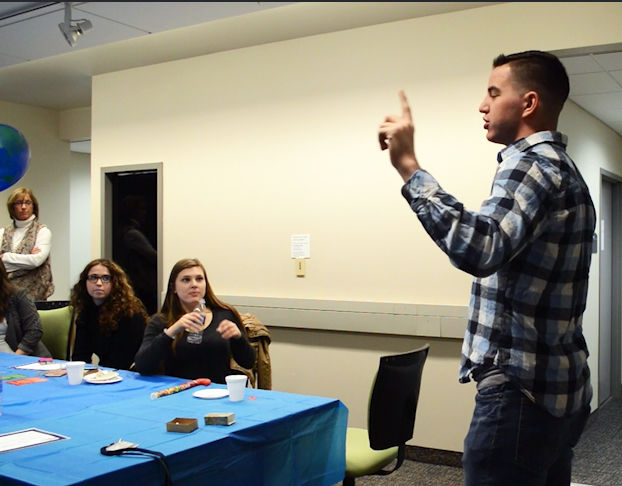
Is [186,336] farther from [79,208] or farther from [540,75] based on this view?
[79,208]

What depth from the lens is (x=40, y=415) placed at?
2.42 metres

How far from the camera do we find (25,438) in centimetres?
209

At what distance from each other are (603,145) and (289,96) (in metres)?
2.96

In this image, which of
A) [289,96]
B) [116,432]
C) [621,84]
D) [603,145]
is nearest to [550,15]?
[621,84]

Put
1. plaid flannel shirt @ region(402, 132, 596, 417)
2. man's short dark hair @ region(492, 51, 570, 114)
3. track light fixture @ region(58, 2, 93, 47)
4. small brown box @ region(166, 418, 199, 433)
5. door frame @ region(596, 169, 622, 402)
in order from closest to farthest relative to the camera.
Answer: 1. plaid flannel shirt @ region(402, 132, 596, 417)
2. man's short dark hair @ region(492, 51, 570, 114)
3. small brown box @ region(166, 418, 199, 433)
4. track light fixture @ region(58, 2, 93, 47)
5. door frame @ region(596, 169, 622, 402)

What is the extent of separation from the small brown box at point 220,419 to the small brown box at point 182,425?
52 millimetres

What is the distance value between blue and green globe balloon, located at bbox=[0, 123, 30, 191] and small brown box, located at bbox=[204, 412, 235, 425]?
6.88 feet

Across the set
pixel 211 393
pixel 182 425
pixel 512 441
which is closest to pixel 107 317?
pixel 211 393

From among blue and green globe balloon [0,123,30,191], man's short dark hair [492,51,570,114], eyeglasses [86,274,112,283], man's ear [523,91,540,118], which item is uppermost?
blue and green globe balloon [0,123,30,191]

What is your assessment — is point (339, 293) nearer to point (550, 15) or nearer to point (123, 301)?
point (123, 301)

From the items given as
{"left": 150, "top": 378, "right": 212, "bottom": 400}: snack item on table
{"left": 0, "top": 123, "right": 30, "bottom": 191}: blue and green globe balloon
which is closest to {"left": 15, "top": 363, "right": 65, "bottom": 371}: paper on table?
{"left": 150, "top": 378, "right": 212, "bottom": 400}: snack item on table

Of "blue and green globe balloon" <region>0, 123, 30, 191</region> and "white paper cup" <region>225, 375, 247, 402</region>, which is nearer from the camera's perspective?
"white paper cup" <region>225, 375, 247, 402</region>

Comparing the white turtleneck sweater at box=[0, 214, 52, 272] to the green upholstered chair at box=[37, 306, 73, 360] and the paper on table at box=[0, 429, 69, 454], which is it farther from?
the paper on table at box=[0, 429, 69, 454]

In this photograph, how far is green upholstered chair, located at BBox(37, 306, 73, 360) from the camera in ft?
14.7
